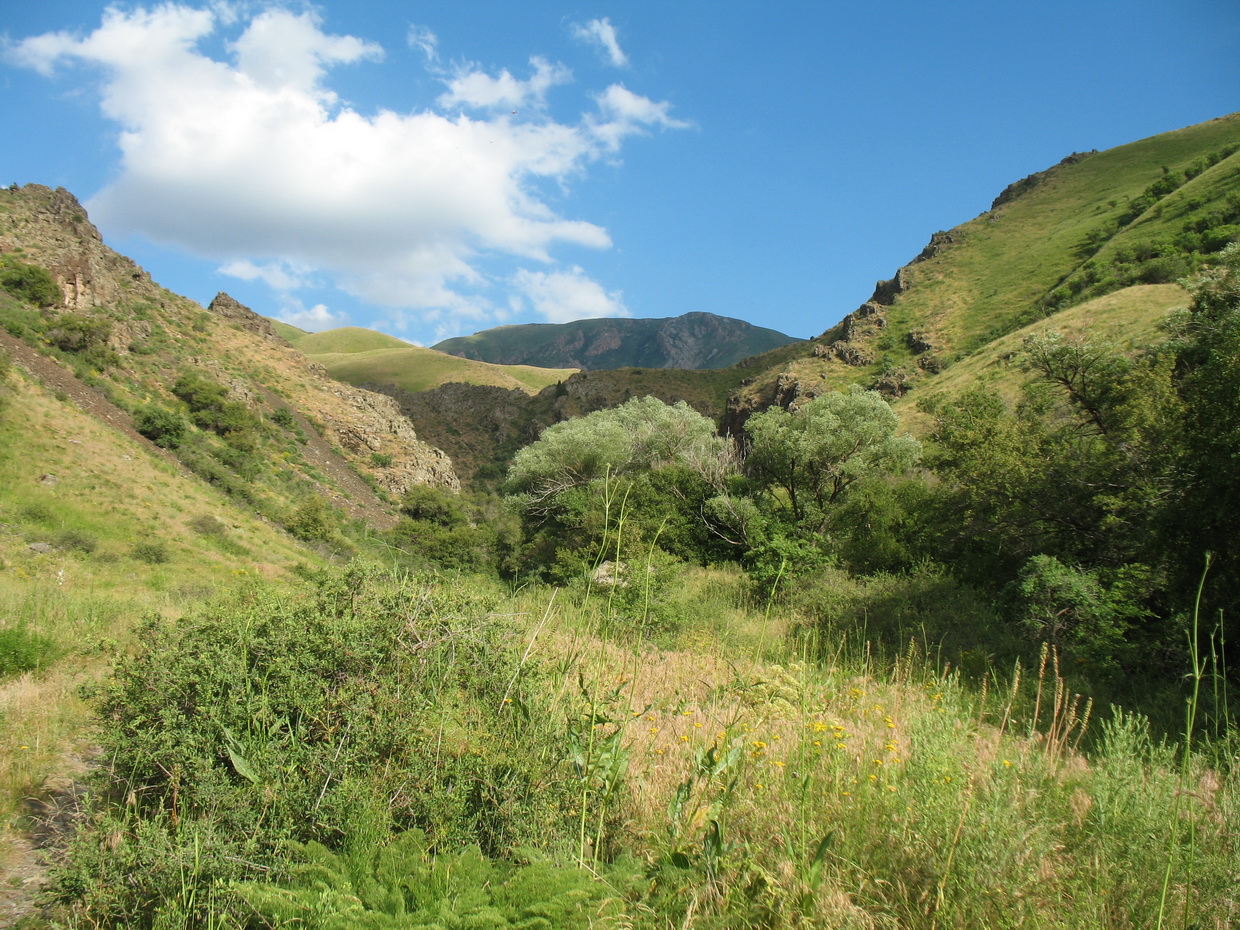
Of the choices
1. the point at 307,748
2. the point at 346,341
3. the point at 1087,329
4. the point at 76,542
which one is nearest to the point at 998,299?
the point at 1087,329

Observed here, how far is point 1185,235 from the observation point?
39.2 m

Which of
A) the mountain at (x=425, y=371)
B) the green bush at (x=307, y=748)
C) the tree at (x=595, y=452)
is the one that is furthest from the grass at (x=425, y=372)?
the green bush at (x=307, y=748)

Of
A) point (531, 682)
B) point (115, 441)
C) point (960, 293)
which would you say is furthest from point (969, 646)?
point (960, 293)

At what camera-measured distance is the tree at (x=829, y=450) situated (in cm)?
1945

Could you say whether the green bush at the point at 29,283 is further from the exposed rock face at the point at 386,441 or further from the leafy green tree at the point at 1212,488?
the leafy green tree at the point at 1212,488

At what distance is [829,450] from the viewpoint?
1953 centimetres

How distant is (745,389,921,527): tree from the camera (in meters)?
19.5

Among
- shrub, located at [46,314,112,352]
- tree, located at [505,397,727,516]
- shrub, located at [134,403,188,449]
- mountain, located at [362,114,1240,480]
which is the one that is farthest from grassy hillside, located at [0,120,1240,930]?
shrub, located at [46,314,112,352]

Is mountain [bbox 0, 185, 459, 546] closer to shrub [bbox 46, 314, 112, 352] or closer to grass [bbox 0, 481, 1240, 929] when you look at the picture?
shrub [bbox 46, 314, 112, 352]

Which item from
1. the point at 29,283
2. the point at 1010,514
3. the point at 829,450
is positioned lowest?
the point at 1010,514

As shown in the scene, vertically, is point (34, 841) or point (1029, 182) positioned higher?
point (1029, 182)

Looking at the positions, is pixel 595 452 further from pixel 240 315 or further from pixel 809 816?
pixel 240 315

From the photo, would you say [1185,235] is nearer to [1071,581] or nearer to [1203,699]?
[1071,581]

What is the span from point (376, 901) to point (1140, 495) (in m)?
10.9
